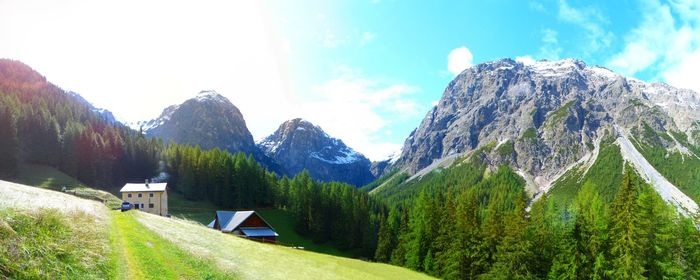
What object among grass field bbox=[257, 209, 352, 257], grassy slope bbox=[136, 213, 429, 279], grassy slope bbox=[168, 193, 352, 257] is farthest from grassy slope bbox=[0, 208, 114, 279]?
grass field bbox=[257, 209, 352, 257]

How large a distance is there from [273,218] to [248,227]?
4393 cm

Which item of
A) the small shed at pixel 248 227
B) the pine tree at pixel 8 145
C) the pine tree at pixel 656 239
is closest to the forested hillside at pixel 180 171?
the pine tree at pixel 8 145

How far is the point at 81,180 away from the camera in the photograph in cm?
11675

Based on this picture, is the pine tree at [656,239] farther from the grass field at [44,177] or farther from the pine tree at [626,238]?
the grass field at [44,177]

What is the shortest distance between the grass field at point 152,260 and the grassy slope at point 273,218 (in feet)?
250

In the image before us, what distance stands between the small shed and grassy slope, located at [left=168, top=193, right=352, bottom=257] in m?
19.2

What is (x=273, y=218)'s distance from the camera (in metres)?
133

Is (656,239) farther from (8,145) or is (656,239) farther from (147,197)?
(8,145)

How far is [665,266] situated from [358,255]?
82.5 m

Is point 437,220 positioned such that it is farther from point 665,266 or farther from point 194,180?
point 194,180

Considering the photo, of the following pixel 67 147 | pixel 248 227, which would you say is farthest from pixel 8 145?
pixel 248 227

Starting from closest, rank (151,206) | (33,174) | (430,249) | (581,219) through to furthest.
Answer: (581,219), (430,249), (151,206), (33,174)

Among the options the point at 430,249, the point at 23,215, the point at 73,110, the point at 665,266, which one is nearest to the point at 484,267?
the point at 430,249

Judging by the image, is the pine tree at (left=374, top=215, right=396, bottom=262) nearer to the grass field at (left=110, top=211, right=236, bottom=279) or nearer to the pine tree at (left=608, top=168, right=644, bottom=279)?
the pine tree at (left=608, top=168, right=644, bottom=279)
